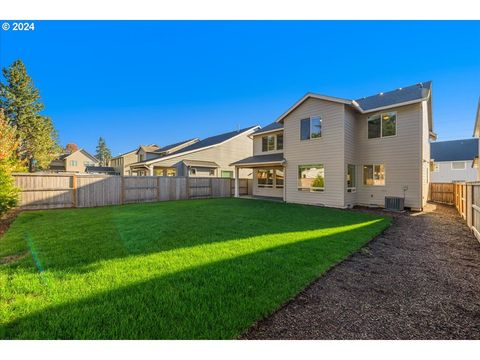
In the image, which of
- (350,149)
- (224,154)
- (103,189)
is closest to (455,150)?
(350,149)

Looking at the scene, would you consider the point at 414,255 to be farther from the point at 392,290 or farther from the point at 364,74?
the point at 364,74

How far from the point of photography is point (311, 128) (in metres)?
13.9

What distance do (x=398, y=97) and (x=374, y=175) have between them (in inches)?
192

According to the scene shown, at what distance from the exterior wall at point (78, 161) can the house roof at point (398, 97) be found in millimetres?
52472

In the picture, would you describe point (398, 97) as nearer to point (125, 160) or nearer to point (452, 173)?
point (452, 173)

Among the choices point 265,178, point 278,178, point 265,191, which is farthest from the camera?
point 265,178

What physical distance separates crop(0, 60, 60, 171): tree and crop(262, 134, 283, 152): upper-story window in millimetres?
26568

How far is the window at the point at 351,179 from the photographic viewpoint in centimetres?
1306

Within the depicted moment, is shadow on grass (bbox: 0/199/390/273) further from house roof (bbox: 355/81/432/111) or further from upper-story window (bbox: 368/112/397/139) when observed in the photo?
house roof (bbox: 355/81/432/111)

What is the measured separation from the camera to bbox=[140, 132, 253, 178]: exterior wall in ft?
76.8

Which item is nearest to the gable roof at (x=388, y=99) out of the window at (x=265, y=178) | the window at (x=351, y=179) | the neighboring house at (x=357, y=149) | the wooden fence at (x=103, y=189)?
the neighboring house at (x=357, y=149)

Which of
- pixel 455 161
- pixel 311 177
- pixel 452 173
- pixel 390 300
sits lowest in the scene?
pixel 390 300

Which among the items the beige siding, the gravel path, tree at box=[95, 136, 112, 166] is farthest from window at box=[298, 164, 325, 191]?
tree at box=[95, 136, 112, 166]
